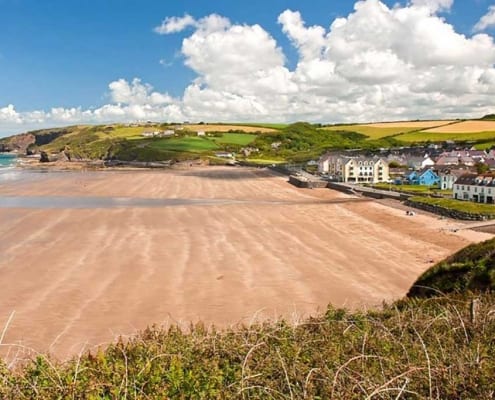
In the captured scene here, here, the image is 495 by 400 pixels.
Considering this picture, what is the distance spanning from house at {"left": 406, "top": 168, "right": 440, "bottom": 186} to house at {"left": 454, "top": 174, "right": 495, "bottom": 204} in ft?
55.3

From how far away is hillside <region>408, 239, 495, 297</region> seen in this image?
40.5 ft

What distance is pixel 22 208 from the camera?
41.9 meters

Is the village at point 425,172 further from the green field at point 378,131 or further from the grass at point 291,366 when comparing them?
the green field at point 378,131

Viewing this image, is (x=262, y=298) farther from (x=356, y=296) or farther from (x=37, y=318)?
(x=37, y=318)

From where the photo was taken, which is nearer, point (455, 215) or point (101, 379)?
point (101, 379)

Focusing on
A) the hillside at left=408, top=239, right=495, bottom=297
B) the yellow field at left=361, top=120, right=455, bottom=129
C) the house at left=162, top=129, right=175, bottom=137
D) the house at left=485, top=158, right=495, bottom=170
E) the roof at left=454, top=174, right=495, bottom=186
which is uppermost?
the house at left=162, top=129, right=175, bottom=137

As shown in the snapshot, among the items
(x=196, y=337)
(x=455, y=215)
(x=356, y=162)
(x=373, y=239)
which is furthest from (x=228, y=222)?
(x=356, y=162)

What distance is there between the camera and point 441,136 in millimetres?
134750

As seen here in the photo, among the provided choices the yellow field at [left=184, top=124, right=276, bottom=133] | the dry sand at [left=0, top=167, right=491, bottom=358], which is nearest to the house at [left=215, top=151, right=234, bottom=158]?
the yellow field at [left=184, top=124, right=276, bottom=133]

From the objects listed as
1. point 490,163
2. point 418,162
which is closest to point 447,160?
point 418,162

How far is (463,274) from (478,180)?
1461 inches

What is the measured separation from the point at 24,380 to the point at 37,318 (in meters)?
9.91

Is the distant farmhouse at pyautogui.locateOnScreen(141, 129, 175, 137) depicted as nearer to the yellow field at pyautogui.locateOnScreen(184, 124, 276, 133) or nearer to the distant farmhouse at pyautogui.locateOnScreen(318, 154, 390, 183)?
the yellow field at pyautogui.locateOnScreen(184, 124, 276, 133)

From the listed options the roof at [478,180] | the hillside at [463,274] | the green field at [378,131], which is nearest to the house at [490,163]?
the roof at [478,180]
